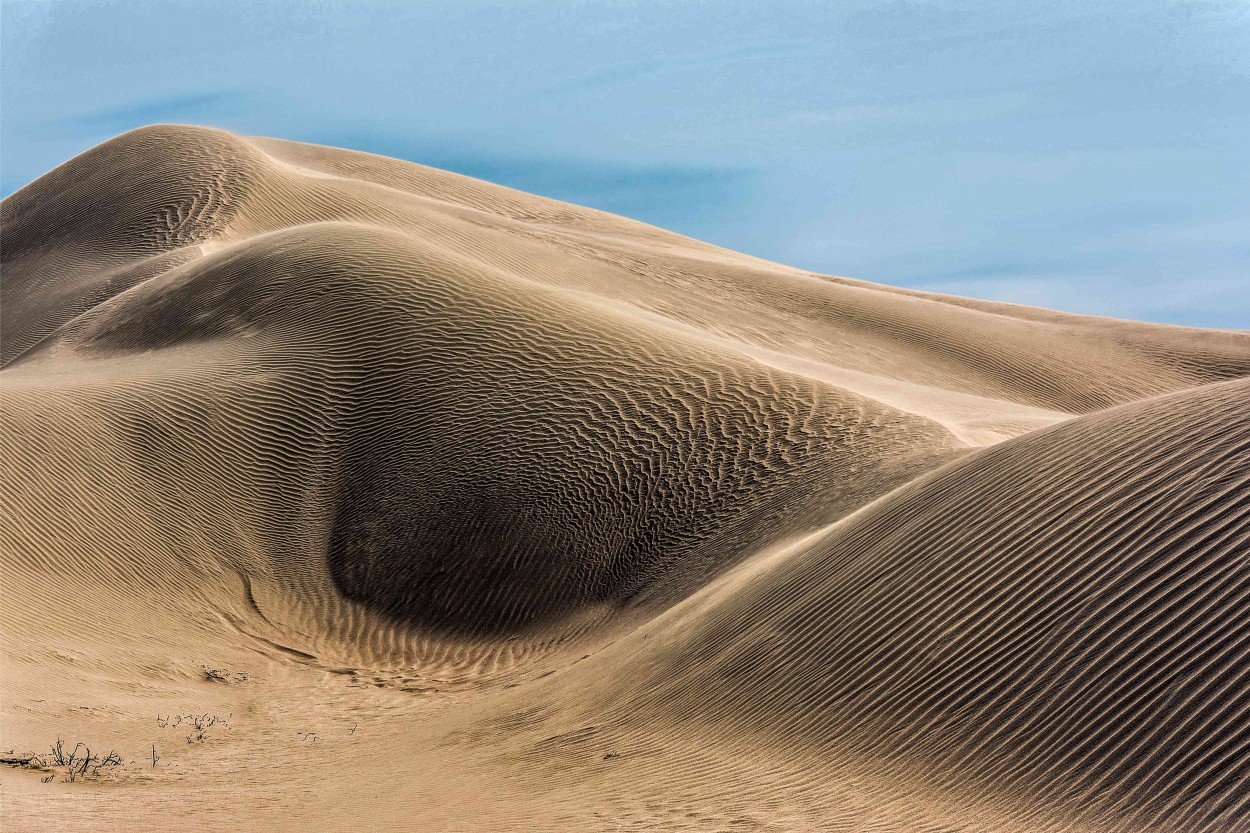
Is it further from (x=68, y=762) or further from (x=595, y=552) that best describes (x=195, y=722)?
(x=595, y=552)

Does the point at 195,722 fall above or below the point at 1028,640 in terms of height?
below

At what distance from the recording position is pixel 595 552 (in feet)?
50.6

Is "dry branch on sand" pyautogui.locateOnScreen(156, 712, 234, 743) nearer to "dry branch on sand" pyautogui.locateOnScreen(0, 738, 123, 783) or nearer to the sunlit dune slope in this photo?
"dry branch on sand" pyautogui.locateOnScreen(0, 738, 123, 783)

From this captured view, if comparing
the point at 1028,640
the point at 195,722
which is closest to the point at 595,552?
the point at 195,722

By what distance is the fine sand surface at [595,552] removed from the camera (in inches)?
276

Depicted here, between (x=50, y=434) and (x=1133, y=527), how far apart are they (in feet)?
53.9

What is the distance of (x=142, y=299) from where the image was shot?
26.3m

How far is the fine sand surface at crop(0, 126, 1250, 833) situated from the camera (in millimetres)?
7020

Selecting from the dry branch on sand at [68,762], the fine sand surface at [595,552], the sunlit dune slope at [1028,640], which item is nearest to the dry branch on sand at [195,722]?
the fine sand surface at [595,552]

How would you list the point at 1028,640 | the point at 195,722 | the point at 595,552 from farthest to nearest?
the point at 595,552 → the point at 195,722 → the point at 1028,640

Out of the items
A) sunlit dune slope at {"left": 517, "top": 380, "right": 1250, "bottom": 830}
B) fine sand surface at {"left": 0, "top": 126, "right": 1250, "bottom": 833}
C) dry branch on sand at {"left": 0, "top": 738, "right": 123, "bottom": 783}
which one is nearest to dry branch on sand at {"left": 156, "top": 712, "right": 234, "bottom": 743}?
fine sand surface at {"left": 0, "top": 126, "right": 1250, "bottom": 833}

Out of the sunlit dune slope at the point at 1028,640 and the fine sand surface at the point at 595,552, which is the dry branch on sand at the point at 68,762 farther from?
the sunlit dune slope at the point at 1028,640

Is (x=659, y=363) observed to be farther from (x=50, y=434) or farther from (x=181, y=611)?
(x=50, y=434)

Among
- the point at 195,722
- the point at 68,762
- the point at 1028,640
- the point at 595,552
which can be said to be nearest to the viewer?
the point at 1028,640
